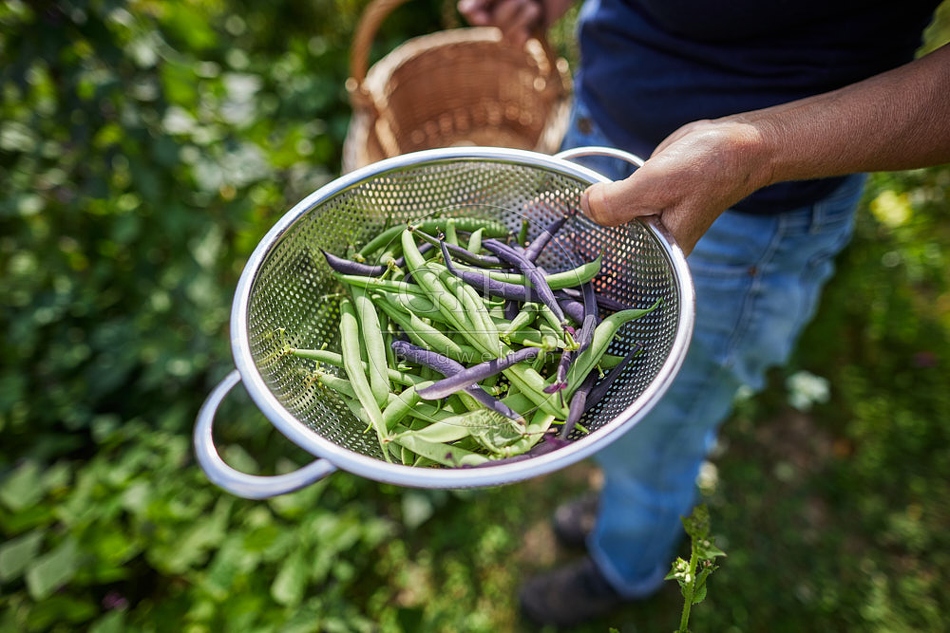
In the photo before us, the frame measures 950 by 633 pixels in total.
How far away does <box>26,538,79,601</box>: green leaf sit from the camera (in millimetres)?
1780

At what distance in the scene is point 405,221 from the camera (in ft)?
4.66

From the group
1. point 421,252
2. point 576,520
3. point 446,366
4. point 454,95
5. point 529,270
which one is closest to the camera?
point 446,366

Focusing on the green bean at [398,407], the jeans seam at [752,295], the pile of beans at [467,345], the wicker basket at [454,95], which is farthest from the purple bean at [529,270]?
the wicker basket at [454,95]

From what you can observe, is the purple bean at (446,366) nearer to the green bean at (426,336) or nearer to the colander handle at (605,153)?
the green bean at (426,336)

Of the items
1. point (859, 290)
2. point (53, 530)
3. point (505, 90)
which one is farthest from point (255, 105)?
point (859, 290)

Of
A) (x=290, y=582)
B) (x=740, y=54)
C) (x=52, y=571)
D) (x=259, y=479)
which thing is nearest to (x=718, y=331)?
(x=740, y=54)

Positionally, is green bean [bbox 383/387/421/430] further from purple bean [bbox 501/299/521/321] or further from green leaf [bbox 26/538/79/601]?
A: green leaf [bbox 26/538/79/601]

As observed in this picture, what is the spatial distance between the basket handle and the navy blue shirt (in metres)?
0.83

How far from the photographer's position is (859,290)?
2738 mm

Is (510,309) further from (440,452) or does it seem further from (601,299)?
(440,452)

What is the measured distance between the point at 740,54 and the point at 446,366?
0.97 meters

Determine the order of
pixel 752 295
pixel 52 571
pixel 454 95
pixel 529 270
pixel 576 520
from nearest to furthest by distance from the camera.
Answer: pixel 529 270, pixel 752 295, pixel 52 571, pixel 576 520, pixel 454 95

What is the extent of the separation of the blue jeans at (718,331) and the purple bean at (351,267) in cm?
73

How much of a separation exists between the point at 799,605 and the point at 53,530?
112 inches
